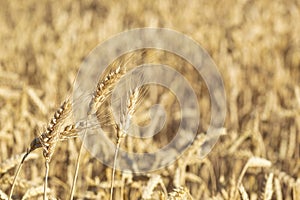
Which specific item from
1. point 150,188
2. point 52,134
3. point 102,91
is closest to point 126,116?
point 102,91

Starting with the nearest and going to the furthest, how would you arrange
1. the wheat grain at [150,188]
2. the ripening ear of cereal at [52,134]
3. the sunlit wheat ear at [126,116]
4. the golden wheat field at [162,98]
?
the ripening ear of cereal at [52,134] → the sunlit wheat ear at [126,116] → the wheat grain at [150,188] → the golden wheat field at [162,98]

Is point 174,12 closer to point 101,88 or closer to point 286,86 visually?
point 286,86

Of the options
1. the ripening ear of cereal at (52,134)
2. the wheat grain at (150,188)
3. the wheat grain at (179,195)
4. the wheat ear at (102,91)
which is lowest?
the wheat grain at (179,195)

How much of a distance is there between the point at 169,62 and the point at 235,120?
131 cm

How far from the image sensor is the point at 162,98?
3914 mm

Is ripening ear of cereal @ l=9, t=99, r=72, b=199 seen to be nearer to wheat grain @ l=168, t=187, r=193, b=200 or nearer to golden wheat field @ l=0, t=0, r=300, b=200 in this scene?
golden wheat field @ l=0, t=0, r=300, b=200

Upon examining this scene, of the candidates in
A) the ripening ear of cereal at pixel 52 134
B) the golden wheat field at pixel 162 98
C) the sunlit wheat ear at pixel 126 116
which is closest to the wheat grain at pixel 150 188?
the golden wheat field at pixel 162 98

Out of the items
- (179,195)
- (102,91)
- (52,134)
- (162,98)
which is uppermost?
(162,98)

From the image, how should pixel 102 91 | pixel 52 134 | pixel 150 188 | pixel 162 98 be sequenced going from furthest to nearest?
pixel 162 98 < pixel 150 188 < pixel 102 91 < pixel 52 134

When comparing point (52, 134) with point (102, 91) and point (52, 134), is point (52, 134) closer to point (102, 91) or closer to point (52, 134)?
point (52, 134)

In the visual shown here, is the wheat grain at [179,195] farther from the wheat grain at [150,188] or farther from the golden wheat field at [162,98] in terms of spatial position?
the wheat grain at [150,188]

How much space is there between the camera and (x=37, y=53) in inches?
184

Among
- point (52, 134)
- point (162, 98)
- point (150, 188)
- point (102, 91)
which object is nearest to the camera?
point (52, 134)

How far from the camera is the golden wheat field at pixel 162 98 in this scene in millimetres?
2152
